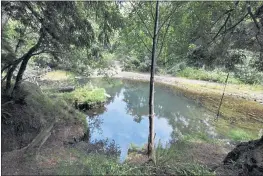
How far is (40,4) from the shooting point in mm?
4969

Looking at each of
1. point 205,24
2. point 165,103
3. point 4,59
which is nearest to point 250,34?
point 205,24

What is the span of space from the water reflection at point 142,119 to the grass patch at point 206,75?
539 centimetres

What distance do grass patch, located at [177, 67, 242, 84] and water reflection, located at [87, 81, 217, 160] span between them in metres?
5.39

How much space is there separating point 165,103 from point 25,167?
14.1 meters

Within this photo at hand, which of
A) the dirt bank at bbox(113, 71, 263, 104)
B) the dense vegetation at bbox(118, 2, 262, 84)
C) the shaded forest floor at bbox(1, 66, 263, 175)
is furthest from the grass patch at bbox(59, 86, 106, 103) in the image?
the dirt bank at bbox(113, 71, 263, 104)

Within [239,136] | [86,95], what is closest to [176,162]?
[239,136]

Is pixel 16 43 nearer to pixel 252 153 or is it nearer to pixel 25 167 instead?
pixel 25 167

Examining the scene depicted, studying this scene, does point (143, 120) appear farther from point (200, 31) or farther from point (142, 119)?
point (200, 31)

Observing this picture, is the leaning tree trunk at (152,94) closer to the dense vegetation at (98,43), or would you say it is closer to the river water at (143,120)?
the dense vegetation at (98,43)

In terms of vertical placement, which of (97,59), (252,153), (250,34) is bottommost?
(252,153)

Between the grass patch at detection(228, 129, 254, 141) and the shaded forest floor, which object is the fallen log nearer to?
the shaded forest floor

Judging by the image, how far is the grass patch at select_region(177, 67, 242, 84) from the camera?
2372cm

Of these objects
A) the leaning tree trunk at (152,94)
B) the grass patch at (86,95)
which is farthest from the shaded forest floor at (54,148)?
the grass patch at (86,95)

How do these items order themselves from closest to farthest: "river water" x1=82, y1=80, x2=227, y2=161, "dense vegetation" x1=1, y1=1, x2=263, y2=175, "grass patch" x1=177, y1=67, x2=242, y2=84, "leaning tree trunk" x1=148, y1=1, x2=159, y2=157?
"dense vegetation" x1=1, y1=1, x2=263, y2=175, "leaning tree trunk" x1=148, y1=1, x2=159, y2=157, "river water" x1=82, y1=80, x2=227, y2=161, "grass patch" x1=177, y1=67, x2=242, y2=84
